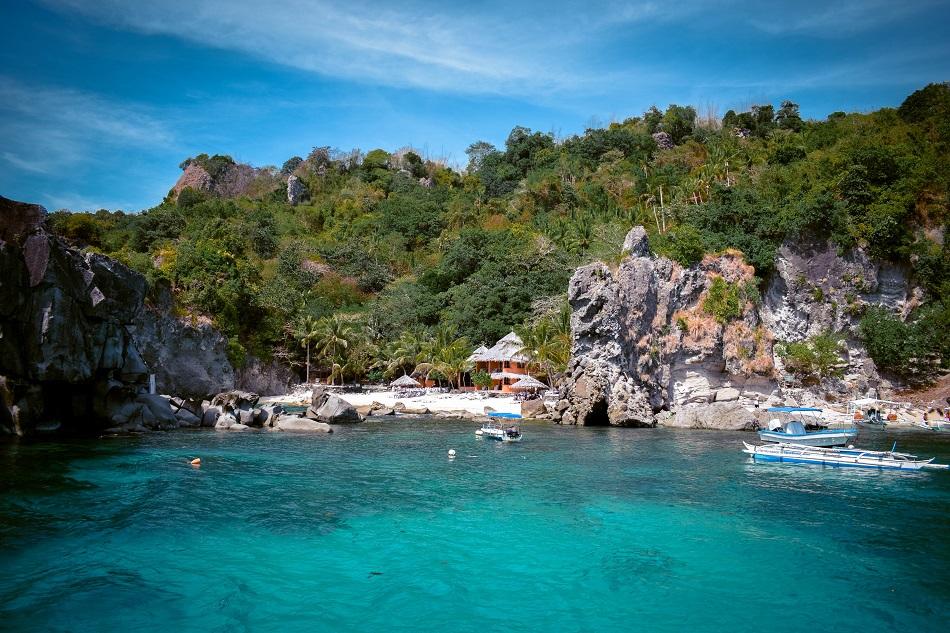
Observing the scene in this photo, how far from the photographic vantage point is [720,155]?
199ft

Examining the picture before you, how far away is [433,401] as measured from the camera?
157 feet

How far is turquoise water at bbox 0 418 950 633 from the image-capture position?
10211mm

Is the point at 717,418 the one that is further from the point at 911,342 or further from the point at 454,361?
the point at 454,361

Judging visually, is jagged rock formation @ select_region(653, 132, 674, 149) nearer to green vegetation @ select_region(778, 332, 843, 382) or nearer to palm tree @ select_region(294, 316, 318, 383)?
green vegetation @ select_region(778, 332, 843, 382)

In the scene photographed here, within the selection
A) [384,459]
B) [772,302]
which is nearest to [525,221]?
[772,302]

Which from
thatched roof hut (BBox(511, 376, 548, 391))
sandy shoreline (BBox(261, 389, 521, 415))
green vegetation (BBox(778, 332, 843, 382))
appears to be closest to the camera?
green vegetation (BBox(778, 332, 843, 382))

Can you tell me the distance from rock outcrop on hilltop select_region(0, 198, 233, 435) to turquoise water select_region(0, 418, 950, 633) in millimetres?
3330

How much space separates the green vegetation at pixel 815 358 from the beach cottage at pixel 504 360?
2021cm

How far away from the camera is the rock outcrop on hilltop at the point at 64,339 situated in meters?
22.7

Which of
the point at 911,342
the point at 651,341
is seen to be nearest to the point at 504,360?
the point at 651,341

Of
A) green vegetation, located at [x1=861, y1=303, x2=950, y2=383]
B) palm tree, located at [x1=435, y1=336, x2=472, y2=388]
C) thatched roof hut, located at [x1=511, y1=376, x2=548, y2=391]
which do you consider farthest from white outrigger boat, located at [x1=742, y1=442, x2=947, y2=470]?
palm tree, located at [x1=435, y1=336, x2=472, y2=388]

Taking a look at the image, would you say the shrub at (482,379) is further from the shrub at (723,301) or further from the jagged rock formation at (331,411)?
the shrub at (723,301)

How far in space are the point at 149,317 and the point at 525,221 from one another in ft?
149

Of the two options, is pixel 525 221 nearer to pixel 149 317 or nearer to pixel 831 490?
pixel 149 317
